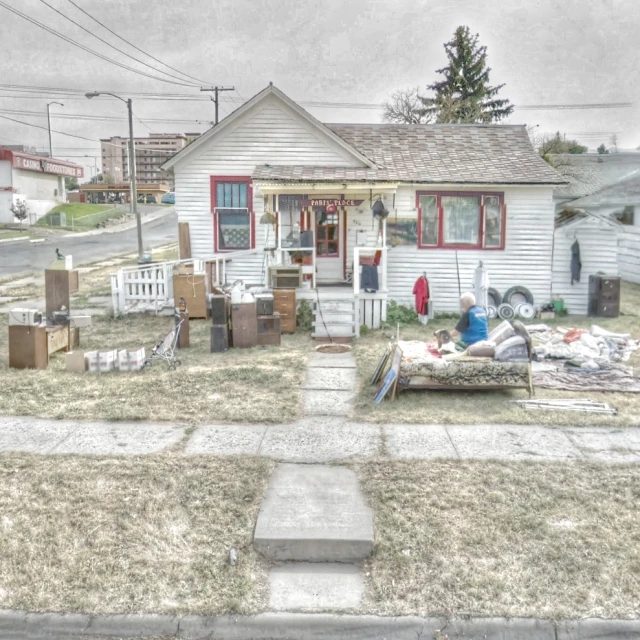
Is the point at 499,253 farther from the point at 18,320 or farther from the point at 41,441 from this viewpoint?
the point at 41,441

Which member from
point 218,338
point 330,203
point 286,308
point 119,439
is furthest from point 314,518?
point 330,203

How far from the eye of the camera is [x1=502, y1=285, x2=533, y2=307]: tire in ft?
59.1

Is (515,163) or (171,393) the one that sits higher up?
(515,163)

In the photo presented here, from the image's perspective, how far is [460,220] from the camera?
58.9ft

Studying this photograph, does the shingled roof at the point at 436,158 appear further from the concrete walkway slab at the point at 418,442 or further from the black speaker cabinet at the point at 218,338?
the concrete walkway slab at the point at 418,442

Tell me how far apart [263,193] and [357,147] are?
3639 millimetres

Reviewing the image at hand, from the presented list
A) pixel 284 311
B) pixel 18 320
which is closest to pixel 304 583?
pixel 18 320

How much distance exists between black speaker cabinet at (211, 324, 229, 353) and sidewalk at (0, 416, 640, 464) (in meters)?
4.34

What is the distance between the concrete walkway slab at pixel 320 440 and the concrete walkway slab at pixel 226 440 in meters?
0.13

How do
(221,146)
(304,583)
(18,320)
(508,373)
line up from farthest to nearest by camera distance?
(221,146) < (18,320) < (508,373) < (304,583)

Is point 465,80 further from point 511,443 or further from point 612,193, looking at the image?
point 511,443

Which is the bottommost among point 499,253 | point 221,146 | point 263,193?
point 499,253

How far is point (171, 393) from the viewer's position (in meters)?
10.2

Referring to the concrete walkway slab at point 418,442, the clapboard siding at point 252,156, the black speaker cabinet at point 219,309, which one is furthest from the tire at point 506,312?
the concrete walkway slab at point 418,442
